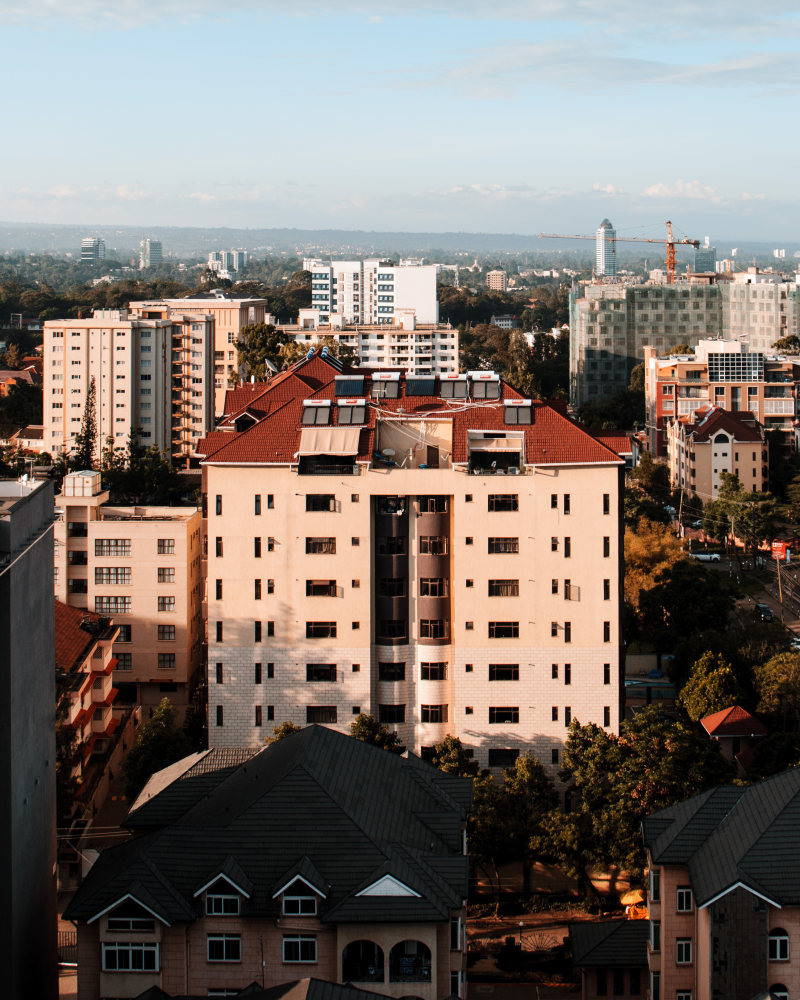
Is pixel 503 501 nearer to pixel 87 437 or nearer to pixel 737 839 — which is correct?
pixel 737 839

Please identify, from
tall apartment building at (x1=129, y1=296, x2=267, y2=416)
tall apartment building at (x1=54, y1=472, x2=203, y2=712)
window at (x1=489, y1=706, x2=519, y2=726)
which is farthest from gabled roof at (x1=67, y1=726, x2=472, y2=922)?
tall apartment building at (x1=129, y1=296, x2=267, y2=416)

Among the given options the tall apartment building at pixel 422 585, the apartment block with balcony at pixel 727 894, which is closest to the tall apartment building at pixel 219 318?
the tall apartment building at pixel 422 585

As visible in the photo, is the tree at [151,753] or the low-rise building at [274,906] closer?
the low-rise building at [274,906]

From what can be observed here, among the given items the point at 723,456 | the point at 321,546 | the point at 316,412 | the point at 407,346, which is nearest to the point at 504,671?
the point at 321,546

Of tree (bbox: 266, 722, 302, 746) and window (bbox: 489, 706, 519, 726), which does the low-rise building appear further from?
window (bbox: 489, 706, 519, 726)

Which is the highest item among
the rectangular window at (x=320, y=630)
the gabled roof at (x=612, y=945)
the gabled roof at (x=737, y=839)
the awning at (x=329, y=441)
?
the awning at (x=329, y=441)

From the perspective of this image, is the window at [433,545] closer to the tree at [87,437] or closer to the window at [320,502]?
the window at [320,502]

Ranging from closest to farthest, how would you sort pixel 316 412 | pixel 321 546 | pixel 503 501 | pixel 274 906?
pixel 274 906
pixel 503 501
pixel 321 546
pixel 316 412
